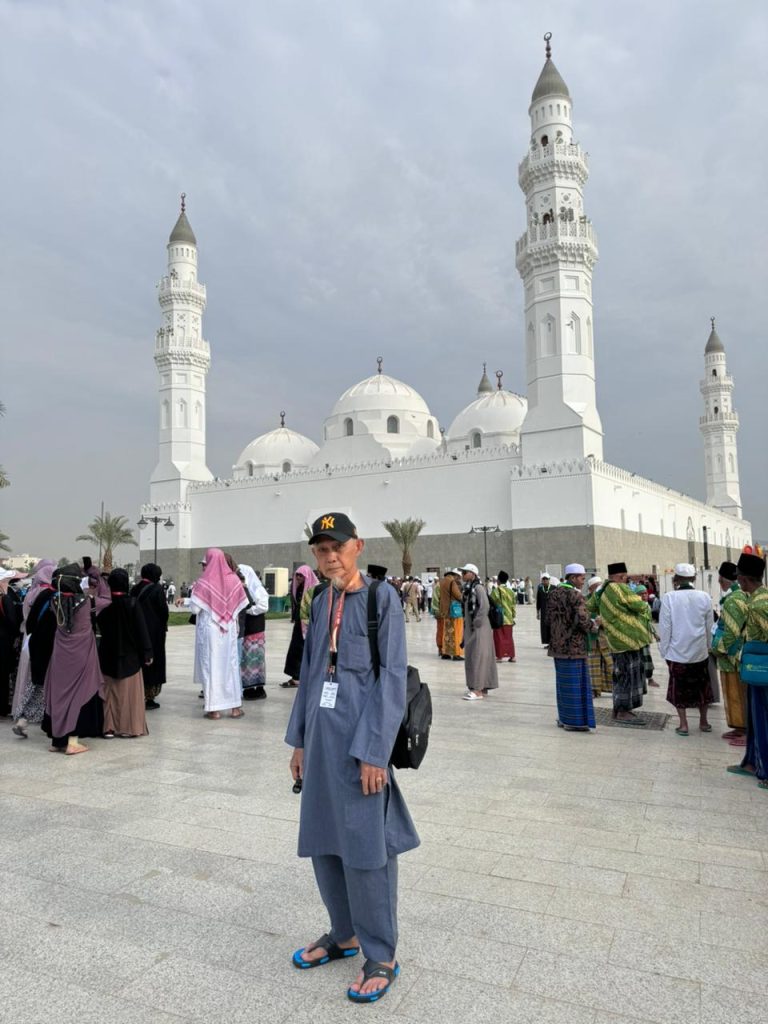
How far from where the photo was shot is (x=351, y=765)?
213 cm

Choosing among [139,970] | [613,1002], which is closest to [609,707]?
[613,1002]

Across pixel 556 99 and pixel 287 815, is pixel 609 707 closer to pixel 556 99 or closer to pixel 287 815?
pixel 287 815

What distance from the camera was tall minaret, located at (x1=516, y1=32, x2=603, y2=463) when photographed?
92.1 ft

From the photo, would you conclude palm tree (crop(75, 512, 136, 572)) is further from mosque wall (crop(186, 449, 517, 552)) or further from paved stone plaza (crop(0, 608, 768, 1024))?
paved stone plaza (crop(0, 608, 768, 1024))

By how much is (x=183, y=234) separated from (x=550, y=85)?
61.3 ft

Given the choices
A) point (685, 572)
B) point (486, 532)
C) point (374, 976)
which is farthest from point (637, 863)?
point (486, 532)

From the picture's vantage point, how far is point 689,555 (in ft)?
121

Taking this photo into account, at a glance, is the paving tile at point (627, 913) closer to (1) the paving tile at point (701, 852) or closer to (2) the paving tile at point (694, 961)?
(2) the paving tile at point (694, 961)

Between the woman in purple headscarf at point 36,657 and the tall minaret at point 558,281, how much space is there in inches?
962

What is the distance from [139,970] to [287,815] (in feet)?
4.74

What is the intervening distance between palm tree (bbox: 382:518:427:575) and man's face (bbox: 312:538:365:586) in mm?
28879

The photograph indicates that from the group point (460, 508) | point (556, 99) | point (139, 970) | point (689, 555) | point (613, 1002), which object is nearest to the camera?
point (613, 1002)

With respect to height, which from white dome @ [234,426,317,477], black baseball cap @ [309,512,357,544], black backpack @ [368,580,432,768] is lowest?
black backpack @ [368,580,432,768]

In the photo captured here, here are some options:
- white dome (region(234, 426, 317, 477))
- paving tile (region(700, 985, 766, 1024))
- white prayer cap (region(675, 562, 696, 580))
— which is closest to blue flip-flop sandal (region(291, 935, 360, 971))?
paving tile (region(700, 985, 766, 1024))
